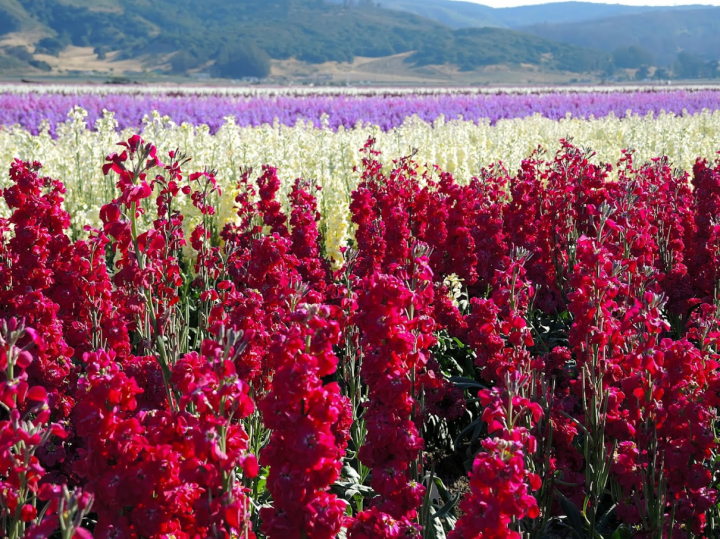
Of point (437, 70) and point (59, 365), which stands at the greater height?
point (437, 70)

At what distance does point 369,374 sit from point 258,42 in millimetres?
157631

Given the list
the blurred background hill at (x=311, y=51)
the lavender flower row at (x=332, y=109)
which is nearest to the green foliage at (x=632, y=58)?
the blurred background hill at (x=311, y=51)

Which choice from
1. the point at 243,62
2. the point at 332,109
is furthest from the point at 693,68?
the point at 332,109

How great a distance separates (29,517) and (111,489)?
0.26m

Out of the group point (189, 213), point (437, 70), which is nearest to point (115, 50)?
point (437, 70)

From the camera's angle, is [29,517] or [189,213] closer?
[29,517]

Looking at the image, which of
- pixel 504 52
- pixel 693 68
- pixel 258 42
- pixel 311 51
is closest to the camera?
pixel 504 52

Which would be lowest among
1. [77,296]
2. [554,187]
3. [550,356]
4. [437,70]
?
[550,356]

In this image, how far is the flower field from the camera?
2.07 metres

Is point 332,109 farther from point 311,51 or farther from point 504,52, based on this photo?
point 311,51

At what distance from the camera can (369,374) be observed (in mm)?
2746

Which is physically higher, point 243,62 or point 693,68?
point 693,68

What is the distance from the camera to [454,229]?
18.7 feet

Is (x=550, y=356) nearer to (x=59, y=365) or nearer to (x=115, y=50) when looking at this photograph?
(x=59, y=365)
